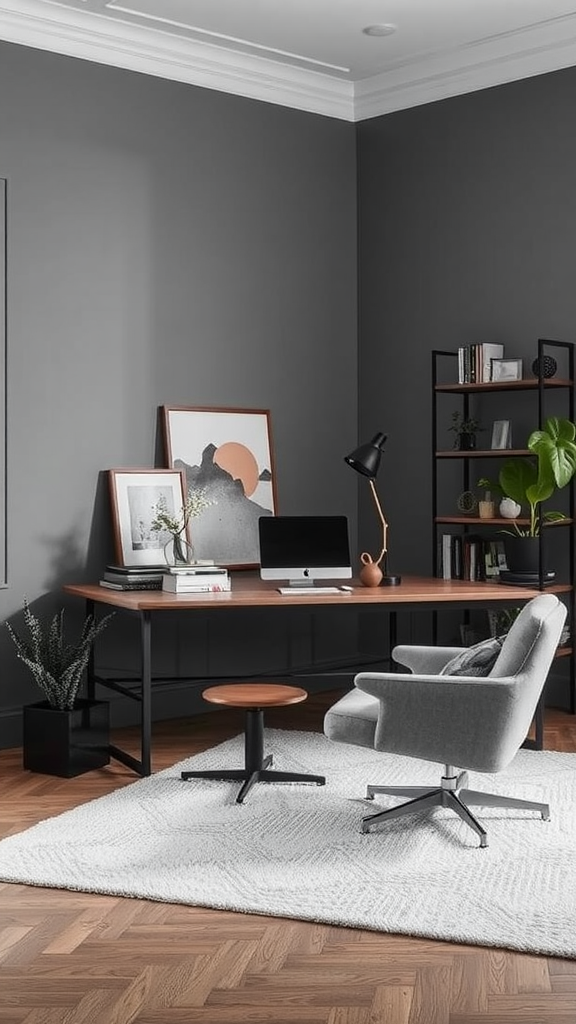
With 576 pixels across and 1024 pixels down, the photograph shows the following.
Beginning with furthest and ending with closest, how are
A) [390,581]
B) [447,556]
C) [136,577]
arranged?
1. [447,556]
2. [390,581]
3. [136,577]

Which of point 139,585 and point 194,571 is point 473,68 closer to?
point 194,571

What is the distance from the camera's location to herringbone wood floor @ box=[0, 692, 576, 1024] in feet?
9.21

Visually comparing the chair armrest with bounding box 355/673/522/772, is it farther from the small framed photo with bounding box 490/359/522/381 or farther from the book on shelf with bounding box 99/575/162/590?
the small framed photo with bounding box 490/359/522/381

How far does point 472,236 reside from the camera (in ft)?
21.0

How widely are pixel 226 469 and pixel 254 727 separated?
6.41 ft

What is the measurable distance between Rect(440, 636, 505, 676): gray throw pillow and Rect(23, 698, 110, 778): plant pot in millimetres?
1677

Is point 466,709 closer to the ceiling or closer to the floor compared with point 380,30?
closer to the floor

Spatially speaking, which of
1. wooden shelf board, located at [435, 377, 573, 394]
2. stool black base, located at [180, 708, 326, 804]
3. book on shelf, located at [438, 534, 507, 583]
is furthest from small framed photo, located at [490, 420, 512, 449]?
stool black base, located at [180, 708, 326, 804]

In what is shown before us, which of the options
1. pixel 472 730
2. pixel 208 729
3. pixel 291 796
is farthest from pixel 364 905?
pixel 208 729

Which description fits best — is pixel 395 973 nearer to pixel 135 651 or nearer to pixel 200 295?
pixel 135 651

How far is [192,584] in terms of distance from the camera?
5.11m

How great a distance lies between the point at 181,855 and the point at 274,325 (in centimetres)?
337

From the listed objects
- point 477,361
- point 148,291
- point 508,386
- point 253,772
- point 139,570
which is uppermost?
point 148,291

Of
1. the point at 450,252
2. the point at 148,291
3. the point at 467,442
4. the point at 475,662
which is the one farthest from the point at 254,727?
the point at 450,252
